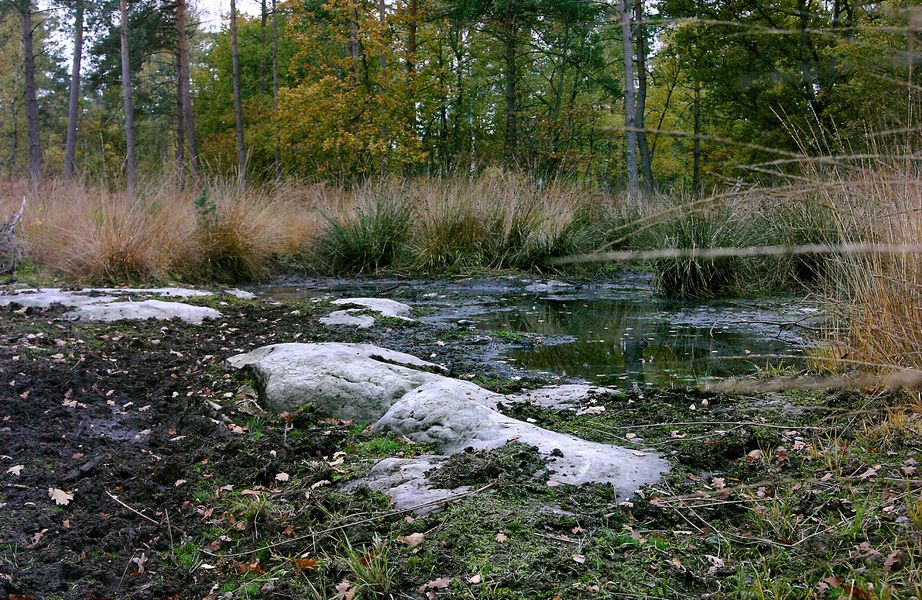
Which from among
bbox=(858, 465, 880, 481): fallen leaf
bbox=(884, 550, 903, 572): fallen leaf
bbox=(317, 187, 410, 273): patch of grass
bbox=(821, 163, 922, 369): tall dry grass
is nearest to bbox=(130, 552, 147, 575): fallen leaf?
bbox=(884, 550, 903, 572): fallen leaf

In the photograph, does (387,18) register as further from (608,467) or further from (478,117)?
(608,467)

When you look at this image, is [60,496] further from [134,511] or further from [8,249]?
[8,249]

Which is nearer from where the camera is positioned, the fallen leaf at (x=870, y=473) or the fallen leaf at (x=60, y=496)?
the fallen leaf at (x=870, y=473)

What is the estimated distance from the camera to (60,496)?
7.89 ft

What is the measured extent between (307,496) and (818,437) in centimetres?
181

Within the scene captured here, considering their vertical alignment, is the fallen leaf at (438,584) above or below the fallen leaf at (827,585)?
below

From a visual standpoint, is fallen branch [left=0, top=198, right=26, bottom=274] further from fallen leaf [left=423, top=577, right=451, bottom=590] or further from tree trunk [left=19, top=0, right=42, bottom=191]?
tree trunk [left=19, top=0, right=42, bottom=191]

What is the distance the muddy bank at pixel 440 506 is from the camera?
1.84m

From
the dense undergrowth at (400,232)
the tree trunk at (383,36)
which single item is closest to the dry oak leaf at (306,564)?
the dense undergrowth at (400,232)

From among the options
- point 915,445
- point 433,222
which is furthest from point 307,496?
point 433,222

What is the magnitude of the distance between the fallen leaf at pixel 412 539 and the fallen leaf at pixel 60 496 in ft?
3.80

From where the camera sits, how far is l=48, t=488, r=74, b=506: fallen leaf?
2.38 metres

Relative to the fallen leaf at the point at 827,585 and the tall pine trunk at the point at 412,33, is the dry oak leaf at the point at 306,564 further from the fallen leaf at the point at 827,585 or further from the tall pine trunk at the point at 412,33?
the tall pine trunk at the point at 412,33

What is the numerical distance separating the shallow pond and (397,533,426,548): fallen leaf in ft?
4.83
